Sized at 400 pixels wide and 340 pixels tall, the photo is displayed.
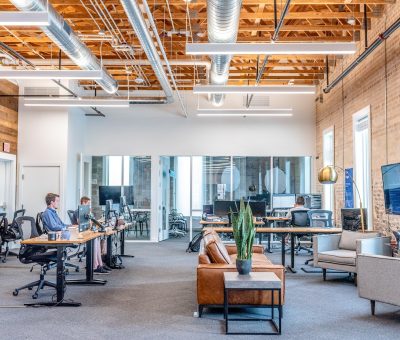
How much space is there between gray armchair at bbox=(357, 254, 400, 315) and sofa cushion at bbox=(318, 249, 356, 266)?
1420mm

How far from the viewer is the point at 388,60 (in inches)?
286

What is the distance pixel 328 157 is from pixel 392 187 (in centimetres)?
497

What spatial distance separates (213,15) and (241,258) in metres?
2.95

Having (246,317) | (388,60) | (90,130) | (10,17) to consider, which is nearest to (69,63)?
(90,130)

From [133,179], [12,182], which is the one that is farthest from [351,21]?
[12,182]

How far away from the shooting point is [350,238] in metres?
7.09

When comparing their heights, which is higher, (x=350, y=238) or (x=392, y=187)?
(x=392, y=187)

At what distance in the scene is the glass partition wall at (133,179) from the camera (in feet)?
41.6

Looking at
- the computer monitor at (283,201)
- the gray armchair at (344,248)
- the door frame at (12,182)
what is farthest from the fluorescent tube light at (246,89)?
the door frame at (12,182)

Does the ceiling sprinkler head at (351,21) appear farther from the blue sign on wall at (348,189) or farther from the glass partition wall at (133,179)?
the glass partition wall at (133,179)

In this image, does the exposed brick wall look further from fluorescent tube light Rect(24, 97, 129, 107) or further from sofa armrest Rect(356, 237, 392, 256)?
fluorescent tube light Rect(24, 97, 129, 107)

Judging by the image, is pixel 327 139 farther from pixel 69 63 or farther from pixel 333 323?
pixel 333 323

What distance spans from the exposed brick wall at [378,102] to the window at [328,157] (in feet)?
3.45

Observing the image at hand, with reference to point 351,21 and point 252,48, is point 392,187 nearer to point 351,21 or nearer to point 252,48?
point 252,48
